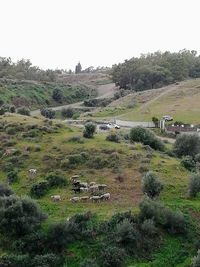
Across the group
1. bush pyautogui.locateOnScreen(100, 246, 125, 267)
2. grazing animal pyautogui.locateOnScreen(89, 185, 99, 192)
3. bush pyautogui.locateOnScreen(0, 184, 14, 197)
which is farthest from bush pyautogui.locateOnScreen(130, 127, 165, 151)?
bush pyautogui.locateOnScreen(100, 246, 125, 267)

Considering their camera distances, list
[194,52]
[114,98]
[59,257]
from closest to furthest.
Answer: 1. [59,257]
2. [114,98]
3. [194,52]

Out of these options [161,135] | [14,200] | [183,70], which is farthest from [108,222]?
[183,70]

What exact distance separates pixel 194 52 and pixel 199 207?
550 feet

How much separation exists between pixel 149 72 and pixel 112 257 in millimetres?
126875

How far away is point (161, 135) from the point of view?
8256 cm

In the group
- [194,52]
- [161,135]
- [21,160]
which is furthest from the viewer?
[194,52]

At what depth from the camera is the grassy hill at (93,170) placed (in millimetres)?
31047

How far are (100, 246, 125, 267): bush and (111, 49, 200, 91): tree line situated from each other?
124 metres

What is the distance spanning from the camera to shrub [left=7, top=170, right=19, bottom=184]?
4002 cm

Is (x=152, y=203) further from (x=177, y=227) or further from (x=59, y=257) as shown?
(x=59, y=257)

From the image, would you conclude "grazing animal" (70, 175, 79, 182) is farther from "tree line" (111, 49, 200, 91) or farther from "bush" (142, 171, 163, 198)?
"tree line" (111, 49, 200, 91)

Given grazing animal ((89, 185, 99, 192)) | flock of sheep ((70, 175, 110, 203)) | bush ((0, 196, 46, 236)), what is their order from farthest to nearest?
grazing animal ((89, 185, 99, 192)) < flock of sheep ((70, 175, 110, 203)) < bush ((0, 196, 46, 236))

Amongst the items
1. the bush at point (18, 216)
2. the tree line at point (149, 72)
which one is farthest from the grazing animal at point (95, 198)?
the tree line at point (149, 72)

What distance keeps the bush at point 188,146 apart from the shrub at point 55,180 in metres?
18.4
